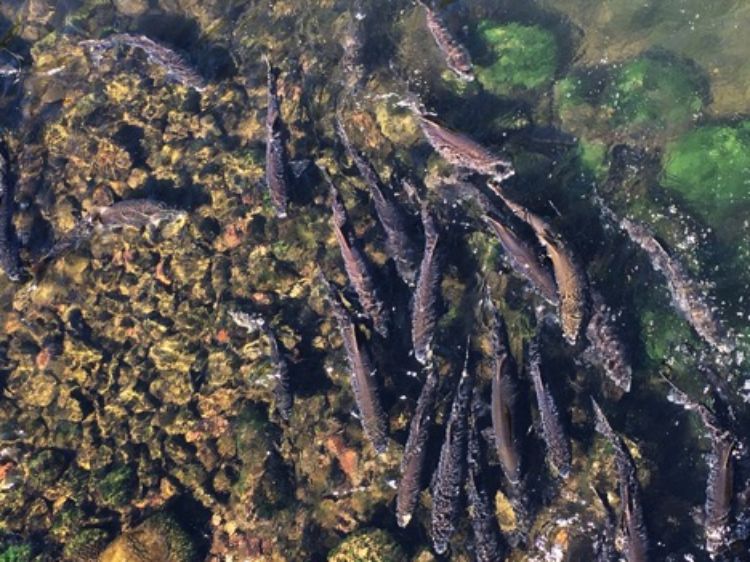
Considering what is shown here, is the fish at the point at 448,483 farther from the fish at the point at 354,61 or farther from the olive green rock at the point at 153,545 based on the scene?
the fish at the point at 354,61

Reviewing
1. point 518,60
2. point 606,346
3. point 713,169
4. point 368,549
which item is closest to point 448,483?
point 368,549

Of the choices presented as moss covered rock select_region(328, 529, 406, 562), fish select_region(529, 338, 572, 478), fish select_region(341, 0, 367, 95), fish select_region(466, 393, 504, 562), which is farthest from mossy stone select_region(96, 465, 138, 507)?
fish select_region(341, 0, 367, 95)

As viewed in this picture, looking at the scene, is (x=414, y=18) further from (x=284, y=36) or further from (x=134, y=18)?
(x=134, y=18)

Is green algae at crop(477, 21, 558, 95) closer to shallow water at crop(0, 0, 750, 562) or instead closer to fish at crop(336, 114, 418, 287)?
shallow water at crop(0, 0, 750, 562)

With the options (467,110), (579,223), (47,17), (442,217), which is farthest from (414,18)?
(47,17)

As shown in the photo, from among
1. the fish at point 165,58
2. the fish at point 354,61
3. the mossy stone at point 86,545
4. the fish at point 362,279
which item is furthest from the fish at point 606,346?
the fish at point 165,58
